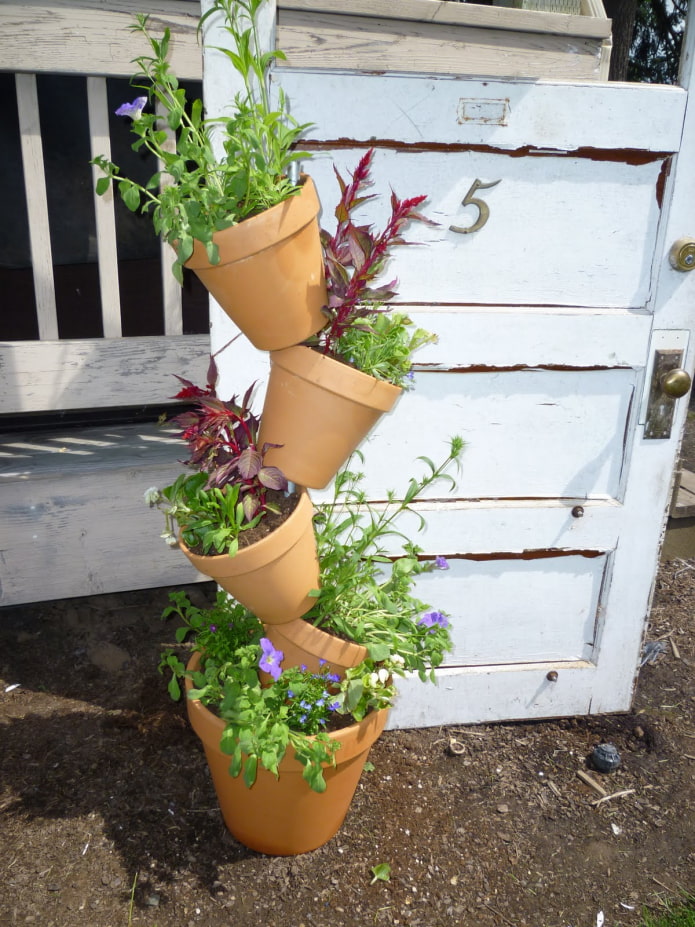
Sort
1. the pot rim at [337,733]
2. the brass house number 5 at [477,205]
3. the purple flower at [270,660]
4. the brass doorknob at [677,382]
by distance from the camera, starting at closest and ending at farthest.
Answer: the purple flower at [270,660], the pot rim at [337,733], the brass house number 5 at [477,205], the brass doorknob at [677,382]

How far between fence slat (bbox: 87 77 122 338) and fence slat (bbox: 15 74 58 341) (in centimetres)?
17

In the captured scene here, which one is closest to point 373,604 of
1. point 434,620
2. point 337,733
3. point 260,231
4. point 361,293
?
point 434,620

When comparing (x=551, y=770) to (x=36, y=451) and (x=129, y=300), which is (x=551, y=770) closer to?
(x=36, y=451)

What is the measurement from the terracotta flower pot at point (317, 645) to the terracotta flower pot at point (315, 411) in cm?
36

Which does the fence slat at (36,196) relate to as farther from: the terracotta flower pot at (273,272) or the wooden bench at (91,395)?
the terracotta flower pot at (273,272)

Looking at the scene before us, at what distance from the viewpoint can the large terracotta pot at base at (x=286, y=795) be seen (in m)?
1.80

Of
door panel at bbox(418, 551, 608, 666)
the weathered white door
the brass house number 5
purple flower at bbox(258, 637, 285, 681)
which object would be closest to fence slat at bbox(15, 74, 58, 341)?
the weathered white door

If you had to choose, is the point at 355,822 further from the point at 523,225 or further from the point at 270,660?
the point at 523,225

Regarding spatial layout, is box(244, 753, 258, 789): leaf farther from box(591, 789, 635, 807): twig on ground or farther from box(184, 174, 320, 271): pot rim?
box(591, 789, 635, 807): twig on ground

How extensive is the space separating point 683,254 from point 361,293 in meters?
1.07

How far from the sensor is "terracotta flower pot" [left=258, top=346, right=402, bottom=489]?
156 cm

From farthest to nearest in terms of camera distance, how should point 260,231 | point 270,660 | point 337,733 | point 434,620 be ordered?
point 434,620, point 337,733, point 270,660, point 260,231

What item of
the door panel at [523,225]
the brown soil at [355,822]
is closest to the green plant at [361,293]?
the door panel at [523,225]

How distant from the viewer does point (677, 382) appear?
84.4 inches
